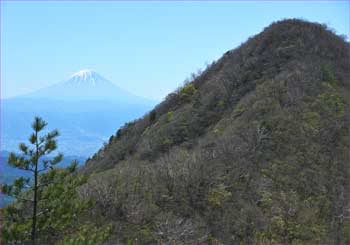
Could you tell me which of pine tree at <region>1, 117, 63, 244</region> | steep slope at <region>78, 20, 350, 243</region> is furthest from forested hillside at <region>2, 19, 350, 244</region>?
pine tree at <region>1, 117, 63, 244</region>

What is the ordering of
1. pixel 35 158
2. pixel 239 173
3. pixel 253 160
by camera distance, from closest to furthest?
pixel 35 158 < pixel 239 173 < pixel 253 160

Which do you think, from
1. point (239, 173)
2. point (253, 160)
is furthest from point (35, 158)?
point (253, 160)

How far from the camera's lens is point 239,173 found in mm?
25516

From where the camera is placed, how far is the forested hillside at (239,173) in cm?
1880

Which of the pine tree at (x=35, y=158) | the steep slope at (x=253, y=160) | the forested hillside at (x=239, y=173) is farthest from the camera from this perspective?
the steep slope at (x=253, y=160)

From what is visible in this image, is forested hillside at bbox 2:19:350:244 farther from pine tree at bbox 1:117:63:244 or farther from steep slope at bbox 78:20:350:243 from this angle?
pine tree at bbox 1:117:63:244

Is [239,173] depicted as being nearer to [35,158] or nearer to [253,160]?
[253,160]

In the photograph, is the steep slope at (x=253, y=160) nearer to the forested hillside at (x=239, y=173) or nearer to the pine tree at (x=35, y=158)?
the forested hillside at (x=239, y=173)

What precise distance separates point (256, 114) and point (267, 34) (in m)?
19.9

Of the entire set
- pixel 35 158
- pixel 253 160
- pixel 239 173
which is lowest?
pixel 239 173

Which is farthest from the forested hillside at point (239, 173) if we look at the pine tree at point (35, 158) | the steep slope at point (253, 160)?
the pine tree at point (35, 158)

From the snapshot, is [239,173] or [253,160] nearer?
[239,173]

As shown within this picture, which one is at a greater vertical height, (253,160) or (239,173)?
(253,160)

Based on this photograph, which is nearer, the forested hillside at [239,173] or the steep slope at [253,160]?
the forested hillside at [239,173]
